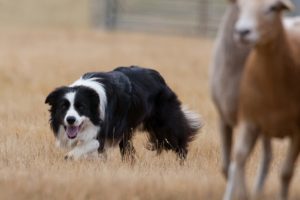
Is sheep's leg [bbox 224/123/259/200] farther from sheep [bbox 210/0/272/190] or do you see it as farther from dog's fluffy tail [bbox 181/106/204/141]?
dog's fluffy tail [bbox 181/106/204/141]

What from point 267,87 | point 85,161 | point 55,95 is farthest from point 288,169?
point 55,95

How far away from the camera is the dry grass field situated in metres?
7.47

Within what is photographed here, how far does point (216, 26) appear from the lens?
32500 millimetres

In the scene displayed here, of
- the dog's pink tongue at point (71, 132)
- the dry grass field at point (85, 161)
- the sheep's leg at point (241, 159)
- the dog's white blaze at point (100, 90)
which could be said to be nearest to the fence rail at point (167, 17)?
the dry grass field at point (85, 161)

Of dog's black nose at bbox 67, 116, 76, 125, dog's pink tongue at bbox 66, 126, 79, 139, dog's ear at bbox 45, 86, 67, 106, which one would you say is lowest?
dog's pink tongue at bbox 66, 126, 79, 139

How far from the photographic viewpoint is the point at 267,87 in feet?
22.9

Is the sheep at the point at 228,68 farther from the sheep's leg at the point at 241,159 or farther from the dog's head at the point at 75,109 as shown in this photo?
the dog's head at the point at 75,109

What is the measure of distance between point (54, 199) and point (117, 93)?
3.34 meters

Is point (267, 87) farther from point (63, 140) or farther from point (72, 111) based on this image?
point (63, 140)

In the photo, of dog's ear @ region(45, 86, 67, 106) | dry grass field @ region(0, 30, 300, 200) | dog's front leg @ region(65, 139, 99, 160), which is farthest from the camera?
dog's ear @ region(45, 86, 67, 106)

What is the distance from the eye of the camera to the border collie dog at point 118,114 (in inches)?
404

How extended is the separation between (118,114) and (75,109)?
1.79 ft

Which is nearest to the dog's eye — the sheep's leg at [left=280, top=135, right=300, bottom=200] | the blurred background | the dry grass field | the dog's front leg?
the dog's front leg

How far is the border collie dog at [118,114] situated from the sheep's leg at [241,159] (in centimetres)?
287
